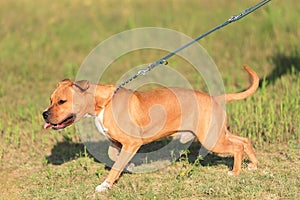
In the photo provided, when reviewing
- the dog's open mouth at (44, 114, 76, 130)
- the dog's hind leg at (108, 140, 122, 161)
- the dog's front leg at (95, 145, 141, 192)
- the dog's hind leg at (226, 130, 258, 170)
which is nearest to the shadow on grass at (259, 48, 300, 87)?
the dog's hind leg at (226, 130, 258, 170)

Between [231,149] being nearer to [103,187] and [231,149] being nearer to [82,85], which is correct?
[103,187]

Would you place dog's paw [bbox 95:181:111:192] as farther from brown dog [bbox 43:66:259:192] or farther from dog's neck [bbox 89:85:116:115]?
dog's neck [bbox 89:85:116:115]

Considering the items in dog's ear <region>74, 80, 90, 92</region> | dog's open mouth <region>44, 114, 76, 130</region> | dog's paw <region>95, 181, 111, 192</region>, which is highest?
dog's ear <region>74, 80, 90, 92</region>

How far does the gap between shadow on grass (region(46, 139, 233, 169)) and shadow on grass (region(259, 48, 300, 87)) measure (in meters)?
2.67

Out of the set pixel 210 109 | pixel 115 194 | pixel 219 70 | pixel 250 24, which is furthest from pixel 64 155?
pixel 250 24

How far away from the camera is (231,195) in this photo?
5691 millimetres

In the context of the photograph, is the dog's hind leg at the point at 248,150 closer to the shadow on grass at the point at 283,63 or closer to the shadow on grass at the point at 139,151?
the shadow on grass at the point at 139,151

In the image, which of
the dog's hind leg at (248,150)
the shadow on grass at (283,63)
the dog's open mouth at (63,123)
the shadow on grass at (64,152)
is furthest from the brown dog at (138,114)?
the shadow on grass at (283,63)

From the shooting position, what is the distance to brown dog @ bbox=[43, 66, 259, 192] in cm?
584

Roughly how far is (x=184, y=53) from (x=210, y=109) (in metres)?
5.26

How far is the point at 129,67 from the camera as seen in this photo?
11.0 meters

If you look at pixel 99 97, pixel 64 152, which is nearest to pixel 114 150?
pixel 99 97

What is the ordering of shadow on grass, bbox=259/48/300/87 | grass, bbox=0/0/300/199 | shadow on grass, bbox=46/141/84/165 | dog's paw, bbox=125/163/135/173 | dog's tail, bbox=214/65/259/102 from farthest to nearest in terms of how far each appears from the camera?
shadow on grass, bbox=259/48/300/87
shadow on grass, bbox=46/141/84/165
dog's paw, bbox=125/163/135/173
dog's tail, bbox=214/65/259/102
grass, bbox=0/0/300/199

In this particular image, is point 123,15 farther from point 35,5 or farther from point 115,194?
point 115,194
